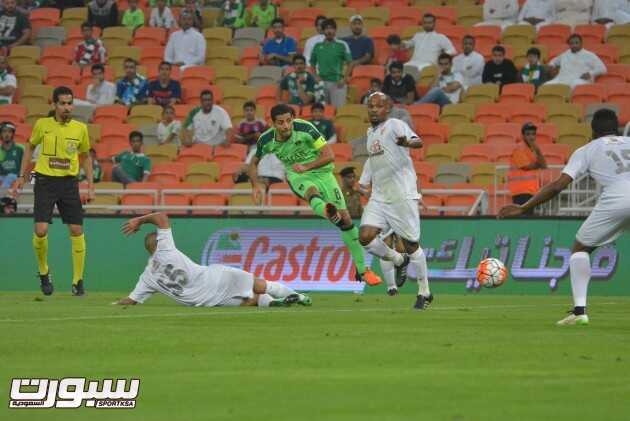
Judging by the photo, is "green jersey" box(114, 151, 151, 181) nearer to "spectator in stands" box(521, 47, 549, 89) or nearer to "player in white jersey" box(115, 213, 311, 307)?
"spectator in stands" box(521, 47, 549, 89)

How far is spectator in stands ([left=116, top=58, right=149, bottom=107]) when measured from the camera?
29219 millimetres

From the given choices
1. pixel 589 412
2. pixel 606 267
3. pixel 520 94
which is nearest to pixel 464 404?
pixel 589 412

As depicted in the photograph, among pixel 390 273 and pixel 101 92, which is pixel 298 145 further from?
pixel 101 92

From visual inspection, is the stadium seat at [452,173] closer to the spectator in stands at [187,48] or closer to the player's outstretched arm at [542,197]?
the spectator in stands at [187,48]

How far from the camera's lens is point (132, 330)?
12.9 m

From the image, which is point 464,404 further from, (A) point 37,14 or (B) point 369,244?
(A) point 37,14

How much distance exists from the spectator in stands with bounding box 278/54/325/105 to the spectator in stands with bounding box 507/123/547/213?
5.40 metres

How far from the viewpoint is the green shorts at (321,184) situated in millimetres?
18297

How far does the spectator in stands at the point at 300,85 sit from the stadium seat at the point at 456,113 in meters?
2.51

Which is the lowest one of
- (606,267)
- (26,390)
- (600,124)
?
(606,267)

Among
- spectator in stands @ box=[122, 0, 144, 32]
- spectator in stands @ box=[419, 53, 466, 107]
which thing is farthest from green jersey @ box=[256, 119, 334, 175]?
spectator in stands @ box=[122, 0, 144, 32]

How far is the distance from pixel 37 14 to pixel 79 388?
82.5 feet

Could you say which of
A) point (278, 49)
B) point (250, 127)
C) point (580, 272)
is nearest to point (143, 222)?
point (580, 272)

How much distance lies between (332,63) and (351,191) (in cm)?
514
